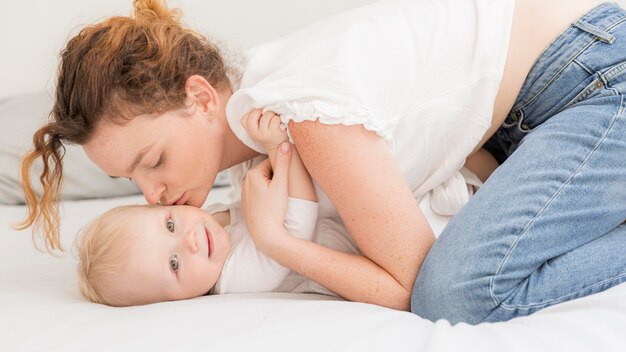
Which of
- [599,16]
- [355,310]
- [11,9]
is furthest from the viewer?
[11,9]

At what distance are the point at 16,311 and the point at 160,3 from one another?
2.30 feet

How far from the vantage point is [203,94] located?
147cm

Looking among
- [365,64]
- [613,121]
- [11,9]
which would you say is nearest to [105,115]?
[365,64]

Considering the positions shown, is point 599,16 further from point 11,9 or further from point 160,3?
point 11,9

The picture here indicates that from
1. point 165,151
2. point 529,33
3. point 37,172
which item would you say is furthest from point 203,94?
point 37,172

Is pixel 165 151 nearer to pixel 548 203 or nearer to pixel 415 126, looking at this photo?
pixel 415 126

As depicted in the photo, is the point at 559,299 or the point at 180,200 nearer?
the point at 559,299

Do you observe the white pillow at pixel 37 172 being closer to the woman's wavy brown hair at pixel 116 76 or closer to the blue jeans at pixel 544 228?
the woman's wavy brown hair at pixel 116 76

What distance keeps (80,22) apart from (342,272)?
1742 mm

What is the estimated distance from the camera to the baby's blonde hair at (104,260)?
141 centimetres

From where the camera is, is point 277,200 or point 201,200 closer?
point 277,200

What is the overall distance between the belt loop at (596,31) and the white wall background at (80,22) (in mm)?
1397

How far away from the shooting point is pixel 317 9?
278cm

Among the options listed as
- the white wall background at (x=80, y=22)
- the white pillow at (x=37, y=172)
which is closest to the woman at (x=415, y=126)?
the white pillow at (x=37, y=172)
